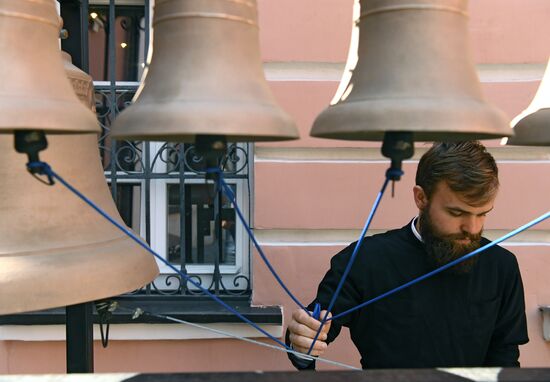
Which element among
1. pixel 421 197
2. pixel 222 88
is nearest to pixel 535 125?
pixel 222 88

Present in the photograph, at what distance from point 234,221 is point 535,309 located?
1.33 meters

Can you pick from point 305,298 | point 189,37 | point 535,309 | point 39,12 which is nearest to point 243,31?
point 189,37

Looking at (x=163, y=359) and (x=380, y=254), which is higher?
(x=380, y=254)

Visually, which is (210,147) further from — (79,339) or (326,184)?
(326,184)

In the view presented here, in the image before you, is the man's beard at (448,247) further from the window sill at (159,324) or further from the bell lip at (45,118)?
the bell lip at (45,118)

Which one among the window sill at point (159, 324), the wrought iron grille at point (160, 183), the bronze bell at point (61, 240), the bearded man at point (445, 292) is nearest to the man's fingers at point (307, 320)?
the bearded man at point (445, 292)

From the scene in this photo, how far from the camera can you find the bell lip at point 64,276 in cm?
113

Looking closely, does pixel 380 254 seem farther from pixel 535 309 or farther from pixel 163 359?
pixel 163 359

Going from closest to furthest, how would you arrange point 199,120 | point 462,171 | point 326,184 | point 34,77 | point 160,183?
point 199,120 < point 34,77 < point 462,171 < point 326,184 < point 160,183

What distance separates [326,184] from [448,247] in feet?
2.43

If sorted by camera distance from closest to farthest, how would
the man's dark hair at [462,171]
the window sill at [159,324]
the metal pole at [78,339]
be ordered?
the metal pole at [78,339], the man's dark hair at [462,171], the window sill at [159,324]

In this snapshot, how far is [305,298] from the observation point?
2.47 metres

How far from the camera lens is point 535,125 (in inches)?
42.9

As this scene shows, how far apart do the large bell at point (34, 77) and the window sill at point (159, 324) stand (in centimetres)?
153
